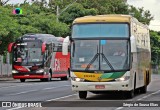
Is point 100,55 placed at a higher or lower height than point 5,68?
higher

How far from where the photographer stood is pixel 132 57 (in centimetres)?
2505

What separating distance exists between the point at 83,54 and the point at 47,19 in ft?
149

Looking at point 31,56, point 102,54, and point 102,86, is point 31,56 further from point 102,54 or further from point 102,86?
point 102,86

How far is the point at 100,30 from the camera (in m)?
24.8

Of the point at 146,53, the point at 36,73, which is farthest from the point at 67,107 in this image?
the point at 36,73

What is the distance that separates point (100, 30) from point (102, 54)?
1.09 m

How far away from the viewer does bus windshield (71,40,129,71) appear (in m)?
24.2

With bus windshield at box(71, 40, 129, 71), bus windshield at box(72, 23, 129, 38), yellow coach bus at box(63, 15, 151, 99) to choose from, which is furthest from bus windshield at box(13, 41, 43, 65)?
bus windshield at box(71, 40, 129, 71)

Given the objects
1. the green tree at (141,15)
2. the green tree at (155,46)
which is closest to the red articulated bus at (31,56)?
the green tree at (141,15)

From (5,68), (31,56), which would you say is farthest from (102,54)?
(5,68)

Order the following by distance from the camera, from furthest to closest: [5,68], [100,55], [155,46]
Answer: [155,46] < [5,68] < [100,55]

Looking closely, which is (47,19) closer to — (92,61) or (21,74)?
(21,74)

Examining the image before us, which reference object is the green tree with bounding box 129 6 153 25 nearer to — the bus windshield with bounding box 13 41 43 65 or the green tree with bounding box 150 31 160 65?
the green tree with bounding box 150 31 160 65

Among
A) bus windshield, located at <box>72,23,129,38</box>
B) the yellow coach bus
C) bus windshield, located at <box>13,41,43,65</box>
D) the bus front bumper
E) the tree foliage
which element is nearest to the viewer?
the bus front bumper
